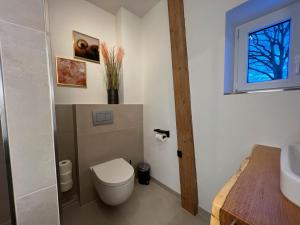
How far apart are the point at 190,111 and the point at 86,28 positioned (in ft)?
5.58

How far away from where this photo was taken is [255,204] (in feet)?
1.44

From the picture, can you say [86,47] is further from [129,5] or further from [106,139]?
[106,139]

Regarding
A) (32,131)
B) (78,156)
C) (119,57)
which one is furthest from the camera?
(119,57)

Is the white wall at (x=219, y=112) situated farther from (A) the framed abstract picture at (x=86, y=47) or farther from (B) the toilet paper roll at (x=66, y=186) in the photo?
(B) the toilet paper roll at (x=66, y=186)

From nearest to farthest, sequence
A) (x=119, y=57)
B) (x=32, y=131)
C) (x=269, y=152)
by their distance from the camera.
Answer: (x=32, y=131)
(x=269, y=152)
(x=119, y=57)

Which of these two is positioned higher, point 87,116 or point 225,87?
point 225,87

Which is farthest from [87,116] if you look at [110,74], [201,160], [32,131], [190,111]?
[201,160]

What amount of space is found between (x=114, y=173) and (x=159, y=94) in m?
1.09

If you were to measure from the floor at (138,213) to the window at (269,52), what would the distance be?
139 cm

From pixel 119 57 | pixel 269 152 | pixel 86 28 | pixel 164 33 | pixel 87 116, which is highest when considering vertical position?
pixel 86 28

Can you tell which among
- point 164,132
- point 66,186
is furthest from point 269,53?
point 66,186

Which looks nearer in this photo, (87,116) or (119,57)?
(87,116)

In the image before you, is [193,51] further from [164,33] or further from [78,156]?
[78,156]

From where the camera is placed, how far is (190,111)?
4.82 ft
